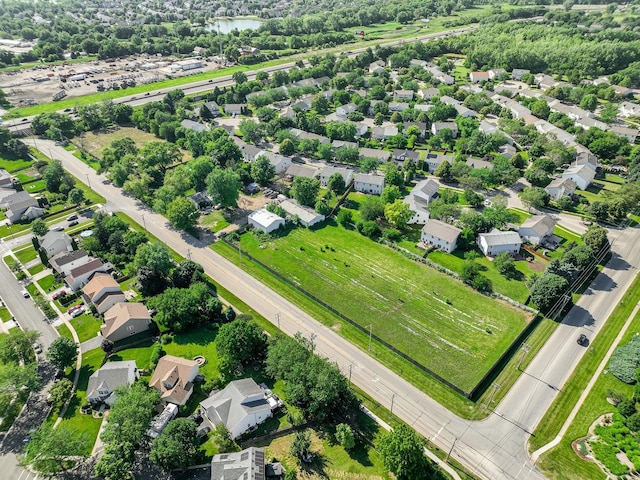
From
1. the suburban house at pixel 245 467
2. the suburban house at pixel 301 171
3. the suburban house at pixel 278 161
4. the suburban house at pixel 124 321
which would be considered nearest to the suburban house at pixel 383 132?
the suburban house at pixel 301 171

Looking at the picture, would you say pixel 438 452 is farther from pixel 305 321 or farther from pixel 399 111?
pixel 399 111

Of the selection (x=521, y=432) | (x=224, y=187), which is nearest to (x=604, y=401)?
(x=521, y=432)

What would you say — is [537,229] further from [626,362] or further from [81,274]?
[81,274]

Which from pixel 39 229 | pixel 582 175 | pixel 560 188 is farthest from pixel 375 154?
pixel 39 229

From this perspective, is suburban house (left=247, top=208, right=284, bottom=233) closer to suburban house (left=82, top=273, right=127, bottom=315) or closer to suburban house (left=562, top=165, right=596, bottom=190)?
suburban house (left=82, top=273, right=127, bottom=315)

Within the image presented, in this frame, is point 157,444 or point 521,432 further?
point 521,432

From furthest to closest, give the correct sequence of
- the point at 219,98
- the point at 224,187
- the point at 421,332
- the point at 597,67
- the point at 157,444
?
1. the point at 597,67
2. the point at 219,98
3. the point at 224,187
4. the point at 421,332
5. the point at 157,444
